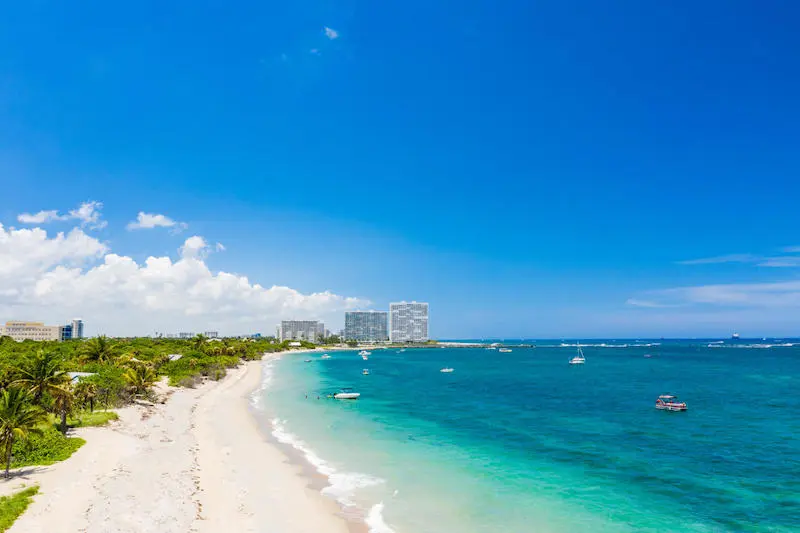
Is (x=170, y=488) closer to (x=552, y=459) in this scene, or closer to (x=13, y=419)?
(x=13, y=419)

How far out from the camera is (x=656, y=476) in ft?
107

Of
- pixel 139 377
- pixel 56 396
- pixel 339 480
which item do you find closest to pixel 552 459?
pixel 339 480

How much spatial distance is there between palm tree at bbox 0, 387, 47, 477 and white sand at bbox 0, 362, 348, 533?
2.02 m

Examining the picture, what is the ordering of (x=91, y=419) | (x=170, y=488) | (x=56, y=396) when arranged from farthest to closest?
(x=91, y=419)
(x=56, y=396)
(x=170, y=488)

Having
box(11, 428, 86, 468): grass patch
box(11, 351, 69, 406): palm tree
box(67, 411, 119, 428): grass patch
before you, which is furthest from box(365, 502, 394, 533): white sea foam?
box(67, 411, 119, 428): grass patch

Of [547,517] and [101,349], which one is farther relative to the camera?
[101,349]

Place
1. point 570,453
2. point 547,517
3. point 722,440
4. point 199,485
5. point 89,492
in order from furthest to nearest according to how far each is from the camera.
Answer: point 722,440, point 570,453, point 199,485, point 547,517, point 89,492

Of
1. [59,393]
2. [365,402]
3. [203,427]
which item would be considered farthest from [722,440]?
[59,393]

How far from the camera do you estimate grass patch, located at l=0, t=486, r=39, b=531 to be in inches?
725

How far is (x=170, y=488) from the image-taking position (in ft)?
83.5

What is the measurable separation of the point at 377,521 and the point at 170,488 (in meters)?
12.4

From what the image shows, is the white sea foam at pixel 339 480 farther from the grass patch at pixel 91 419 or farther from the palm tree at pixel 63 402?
the palm tree at pixel 63 402

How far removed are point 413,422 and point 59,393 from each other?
35.4m

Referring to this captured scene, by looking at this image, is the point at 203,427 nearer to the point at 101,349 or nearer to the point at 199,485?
the point at 199,485
